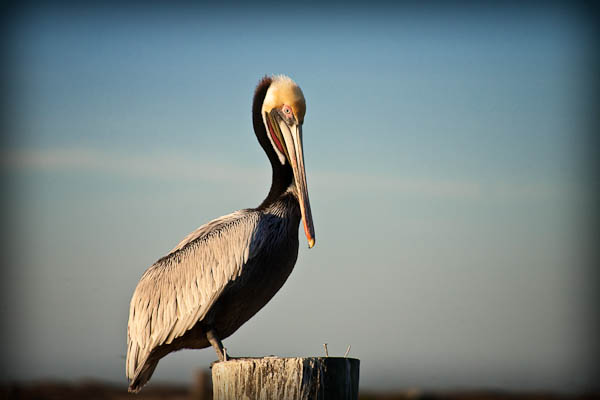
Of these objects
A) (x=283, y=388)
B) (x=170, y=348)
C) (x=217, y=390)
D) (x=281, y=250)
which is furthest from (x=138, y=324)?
(x=283, y=388)

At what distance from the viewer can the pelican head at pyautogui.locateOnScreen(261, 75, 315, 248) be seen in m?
6.15

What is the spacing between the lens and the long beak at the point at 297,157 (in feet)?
19.0

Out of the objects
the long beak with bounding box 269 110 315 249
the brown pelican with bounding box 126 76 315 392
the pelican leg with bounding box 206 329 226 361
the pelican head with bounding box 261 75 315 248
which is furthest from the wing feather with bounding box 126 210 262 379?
the pelican head with bounding box 261 75 315 248

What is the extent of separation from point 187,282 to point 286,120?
161 cm

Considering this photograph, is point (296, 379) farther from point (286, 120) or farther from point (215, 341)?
point (286, 120)

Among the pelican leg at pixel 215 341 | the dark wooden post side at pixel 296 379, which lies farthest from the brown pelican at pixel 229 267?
the dark wooden post side at pixel 296 379

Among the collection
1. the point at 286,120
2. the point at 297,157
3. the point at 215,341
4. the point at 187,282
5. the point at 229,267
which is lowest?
the point at 215,341

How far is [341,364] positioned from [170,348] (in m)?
2.43

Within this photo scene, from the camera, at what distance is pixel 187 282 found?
584cm

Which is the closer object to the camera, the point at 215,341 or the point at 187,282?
the point at 215,341

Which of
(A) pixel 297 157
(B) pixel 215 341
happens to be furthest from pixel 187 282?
(A) pixel 297 157

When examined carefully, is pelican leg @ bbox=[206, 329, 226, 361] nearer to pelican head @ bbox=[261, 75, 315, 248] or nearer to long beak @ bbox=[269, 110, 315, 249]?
long beak @ bbox=[269, 110, 315, 249]

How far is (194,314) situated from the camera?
5.62 m

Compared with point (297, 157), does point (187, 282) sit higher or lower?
lower
